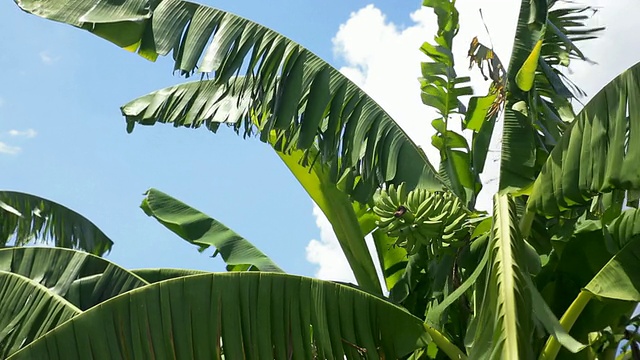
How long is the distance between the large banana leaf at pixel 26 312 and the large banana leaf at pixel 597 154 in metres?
1.88

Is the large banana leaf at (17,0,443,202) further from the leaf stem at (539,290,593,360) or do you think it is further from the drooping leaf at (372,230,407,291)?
the drooping leaf at (372,230,407,291)

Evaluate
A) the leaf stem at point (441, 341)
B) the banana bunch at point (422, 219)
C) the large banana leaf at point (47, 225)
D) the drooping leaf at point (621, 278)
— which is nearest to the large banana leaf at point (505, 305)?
the banana bunch at point (422, 219)

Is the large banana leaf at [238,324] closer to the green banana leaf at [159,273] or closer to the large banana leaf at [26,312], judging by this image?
the large banana leaf at [26,312]

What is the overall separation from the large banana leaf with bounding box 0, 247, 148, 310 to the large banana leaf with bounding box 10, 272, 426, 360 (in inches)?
28.4

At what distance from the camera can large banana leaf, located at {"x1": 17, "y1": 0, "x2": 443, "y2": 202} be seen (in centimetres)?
348

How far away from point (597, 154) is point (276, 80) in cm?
153

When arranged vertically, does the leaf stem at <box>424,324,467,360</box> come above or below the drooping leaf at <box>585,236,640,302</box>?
below

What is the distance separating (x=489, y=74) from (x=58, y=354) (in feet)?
8.13

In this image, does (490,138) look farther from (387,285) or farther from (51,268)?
(51,268)

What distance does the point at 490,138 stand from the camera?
12.4 ft

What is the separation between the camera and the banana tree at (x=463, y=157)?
273cm

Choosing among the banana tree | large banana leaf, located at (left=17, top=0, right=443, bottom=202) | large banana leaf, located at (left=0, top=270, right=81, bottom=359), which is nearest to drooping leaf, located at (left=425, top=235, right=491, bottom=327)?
the banana tree

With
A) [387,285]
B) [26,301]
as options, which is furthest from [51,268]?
[387,285]

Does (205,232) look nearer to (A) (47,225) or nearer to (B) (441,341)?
(B) (441,341)
